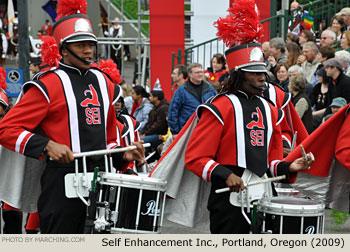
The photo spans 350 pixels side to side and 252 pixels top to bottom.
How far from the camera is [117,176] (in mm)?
4902

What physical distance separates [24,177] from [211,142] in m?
1.43

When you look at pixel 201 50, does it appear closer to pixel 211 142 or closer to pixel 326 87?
pixel 326 87

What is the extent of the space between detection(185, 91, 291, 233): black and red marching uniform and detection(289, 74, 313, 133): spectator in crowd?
157 inches

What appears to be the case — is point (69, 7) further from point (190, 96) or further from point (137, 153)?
point (190, 96)

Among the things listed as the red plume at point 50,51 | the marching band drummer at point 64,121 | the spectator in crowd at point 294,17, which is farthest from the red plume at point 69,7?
the spectator in crowd at point 294,17

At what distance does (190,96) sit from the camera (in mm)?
10664

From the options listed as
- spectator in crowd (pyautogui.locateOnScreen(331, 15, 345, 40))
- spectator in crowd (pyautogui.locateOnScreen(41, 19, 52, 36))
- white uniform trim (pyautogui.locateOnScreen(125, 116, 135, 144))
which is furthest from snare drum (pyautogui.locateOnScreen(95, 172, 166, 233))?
spectator in crowd (pyautogui.locateOnScreen(41, 19, 52, 36))

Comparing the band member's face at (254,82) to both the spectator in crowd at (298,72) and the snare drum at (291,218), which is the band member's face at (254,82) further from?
the spectator in crowd at (298,72)

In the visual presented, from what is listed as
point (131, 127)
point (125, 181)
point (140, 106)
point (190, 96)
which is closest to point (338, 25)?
point (190, 96)


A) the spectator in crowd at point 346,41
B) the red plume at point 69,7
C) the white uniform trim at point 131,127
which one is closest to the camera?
the red plume at point 69,7

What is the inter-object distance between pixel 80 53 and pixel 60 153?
82cm

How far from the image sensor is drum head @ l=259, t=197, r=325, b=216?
4.68 metres

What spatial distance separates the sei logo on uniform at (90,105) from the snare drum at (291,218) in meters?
1.29

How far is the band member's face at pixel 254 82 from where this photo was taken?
5238mm
